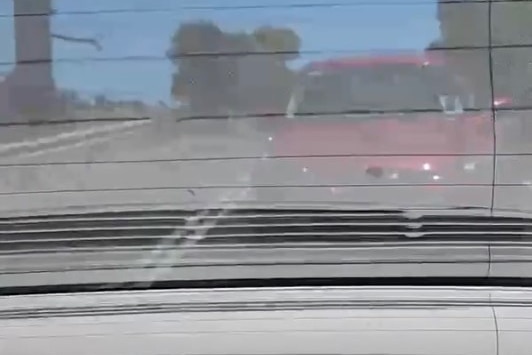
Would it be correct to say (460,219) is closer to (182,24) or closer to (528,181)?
(528,181)

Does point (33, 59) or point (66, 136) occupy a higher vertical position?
point (33, 59)

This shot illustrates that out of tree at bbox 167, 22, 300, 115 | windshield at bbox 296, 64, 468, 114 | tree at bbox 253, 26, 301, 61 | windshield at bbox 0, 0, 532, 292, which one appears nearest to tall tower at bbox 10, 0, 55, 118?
windshield at bbox 0, 0, 532, 292

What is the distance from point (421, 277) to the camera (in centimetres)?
262

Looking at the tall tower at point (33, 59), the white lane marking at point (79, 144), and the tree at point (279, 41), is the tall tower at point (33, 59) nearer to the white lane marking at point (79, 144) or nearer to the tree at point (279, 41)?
the white lane marking at point (79, 144)

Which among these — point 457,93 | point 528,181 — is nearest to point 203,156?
point 457,93

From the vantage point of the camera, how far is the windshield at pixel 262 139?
2557 millimetres

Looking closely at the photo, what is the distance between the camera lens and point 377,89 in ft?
8.45

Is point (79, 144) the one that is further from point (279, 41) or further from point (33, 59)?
point (279, 41)

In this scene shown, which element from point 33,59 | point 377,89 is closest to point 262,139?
point 377,89

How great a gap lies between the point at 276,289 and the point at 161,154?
21.8 inches

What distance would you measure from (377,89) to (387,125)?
0.12m

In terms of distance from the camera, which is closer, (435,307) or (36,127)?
(435,307)

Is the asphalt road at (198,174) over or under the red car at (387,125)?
under

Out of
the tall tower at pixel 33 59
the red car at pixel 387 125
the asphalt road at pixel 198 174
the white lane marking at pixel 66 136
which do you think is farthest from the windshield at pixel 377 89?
the tall tower at pixel 33 59
